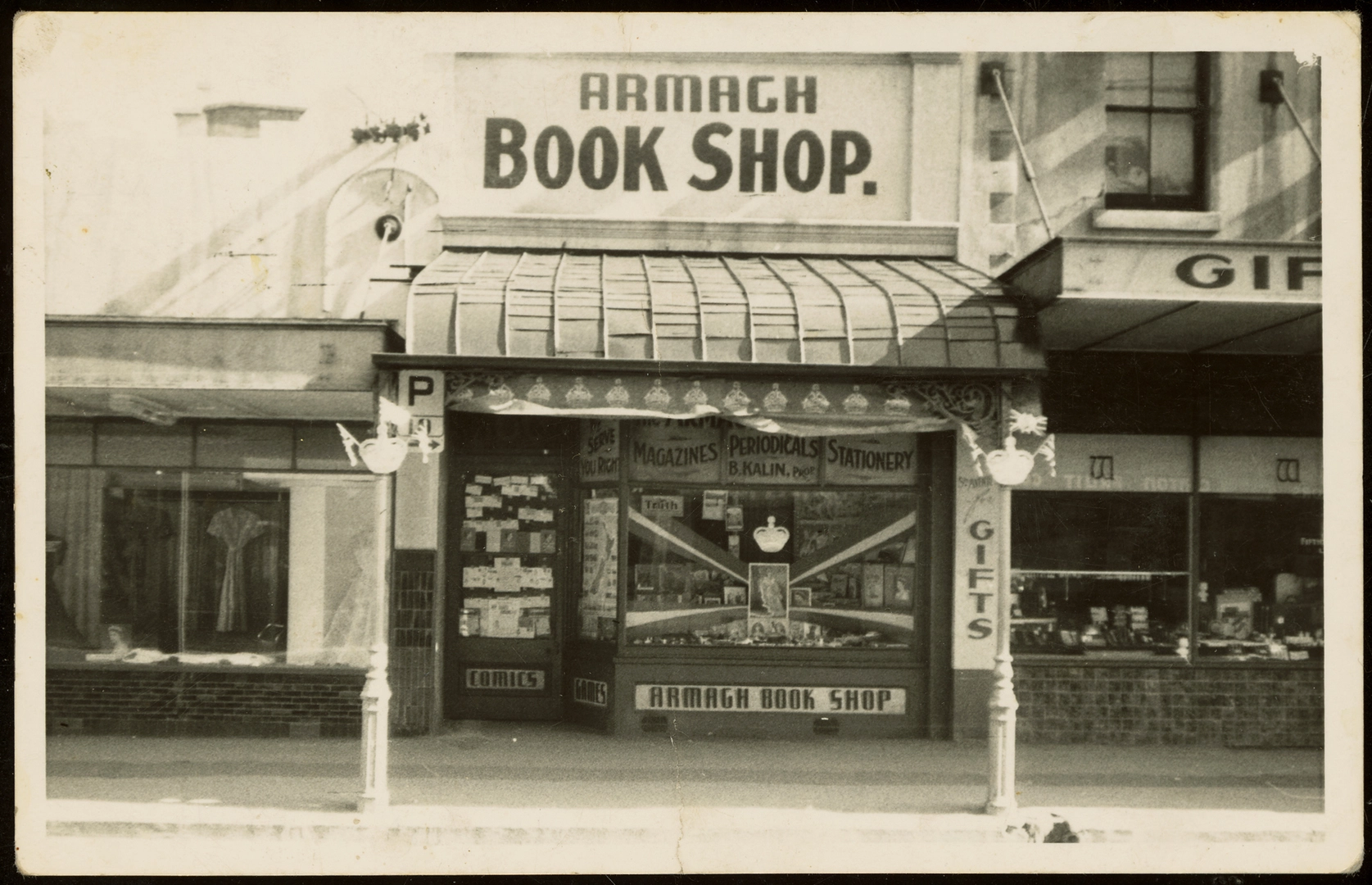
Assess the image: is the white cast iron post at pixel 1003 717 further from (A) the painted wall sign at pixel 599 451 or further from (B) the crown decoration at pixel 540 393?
(A) the painted wall sign at pixel 599 451

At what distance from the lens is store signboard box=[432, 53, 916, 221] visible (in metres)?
9.95

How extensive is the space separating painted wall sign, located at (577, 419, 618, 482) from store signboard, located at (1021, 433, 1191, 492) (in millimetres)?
3717

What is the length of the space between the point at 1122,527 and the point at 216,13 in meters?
8.31

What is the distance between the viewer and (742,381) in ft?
28.1

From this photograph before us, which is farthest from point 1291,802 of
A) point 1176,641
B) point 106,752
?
point 106,752

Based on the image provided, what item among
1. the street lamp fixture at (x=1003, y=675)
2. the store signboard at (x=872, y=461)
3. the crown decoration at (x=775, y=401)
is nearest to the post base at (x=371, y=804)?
the crown decoration at (x=775, y=401)

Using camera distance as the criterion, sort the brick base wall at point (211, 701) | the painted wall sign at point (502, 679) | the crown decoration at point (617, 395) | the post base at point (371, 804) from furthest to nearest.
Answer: the painted wall sign at point (502, 679)
the brick base wall at point (211, 701)
the crown decoration at point (617, 395)
the post base at point (371, 804)

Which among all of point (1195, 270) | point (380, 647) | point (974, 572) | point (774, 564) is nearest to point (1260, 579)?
point (974, 572)

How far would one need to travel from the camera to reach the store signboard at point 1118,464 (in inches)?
390

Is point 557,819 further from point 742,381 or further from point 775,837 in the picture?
point 742,381

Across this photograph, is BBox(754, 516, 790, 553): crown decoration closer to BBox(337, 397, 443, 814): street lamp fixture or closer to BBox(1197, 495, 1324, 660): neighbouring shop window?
BBox(337, 397, 443, 814): street lamp fixture

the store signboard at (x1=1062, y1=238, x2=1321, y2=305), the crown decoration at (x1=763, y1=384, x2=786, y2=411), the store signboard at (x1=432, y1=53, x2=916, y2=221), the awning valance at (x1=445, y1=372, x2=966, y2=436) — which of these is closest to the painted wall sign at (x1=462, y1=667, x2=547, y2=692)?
the awning valance at (x1=445, y1=372, x2=966, y2=436)

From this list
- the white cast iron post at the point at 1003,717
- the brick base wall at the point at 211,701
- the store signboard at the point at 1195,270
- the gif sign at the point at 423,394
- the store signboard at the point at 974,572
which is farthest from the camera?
the store signboard at the point at 974,572

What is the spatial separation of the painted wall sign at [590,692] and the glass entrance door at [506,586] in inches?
9.3
